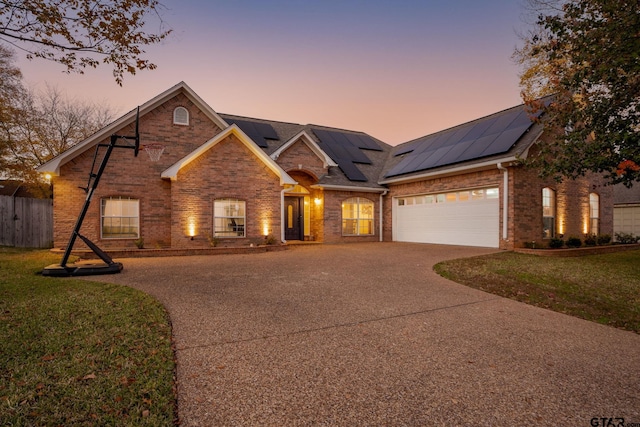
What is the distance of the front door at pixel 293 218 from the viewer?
59.7 feet

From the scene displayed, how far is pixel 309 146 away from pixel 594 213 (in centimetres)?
1492

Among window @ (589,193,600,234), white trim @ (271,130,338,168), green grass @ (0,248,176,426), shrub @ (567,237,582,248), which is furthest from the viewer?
white trim @ (271,130,338,168)

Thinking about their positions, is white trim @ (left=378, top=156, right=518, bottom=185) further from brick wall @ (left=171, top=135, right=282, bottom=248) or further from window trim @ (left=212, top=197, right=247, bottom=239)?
window trim @ (left=212, top=197, right=247, bottom=239)

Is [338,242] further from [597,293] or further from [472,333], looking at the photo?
[472,333]

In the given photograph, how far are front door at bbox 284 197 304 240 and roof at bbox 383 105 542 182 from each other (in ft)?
17.7

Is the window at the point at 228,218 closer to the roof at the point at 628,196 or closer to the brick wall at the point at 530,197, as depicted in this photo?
the brick wall at the point at 530,197

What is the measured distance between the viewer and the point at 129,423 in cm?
224

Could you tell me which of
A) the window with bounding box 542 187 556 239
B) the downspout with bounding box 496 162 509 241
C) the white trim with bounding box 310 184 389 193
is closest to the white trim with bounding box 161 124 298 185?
the white trim with bounding box 310 184 389 193

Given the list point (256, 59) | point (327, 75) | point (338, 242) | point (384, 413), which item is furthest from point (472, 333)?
point (327, 75)

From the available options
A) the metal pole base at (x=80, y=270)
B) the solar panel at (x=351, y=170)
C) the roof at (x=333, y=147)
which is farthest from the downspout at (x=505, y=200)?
the metal pole base at (x=80, y=270)

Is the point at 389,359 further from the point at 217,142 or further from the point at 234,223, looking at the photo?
the point at 217,142

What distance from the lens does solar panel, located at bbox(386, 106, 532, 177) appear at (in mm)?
13262

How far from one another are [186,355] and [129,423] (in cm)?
119

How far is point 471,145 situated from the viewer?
48.5 ft
